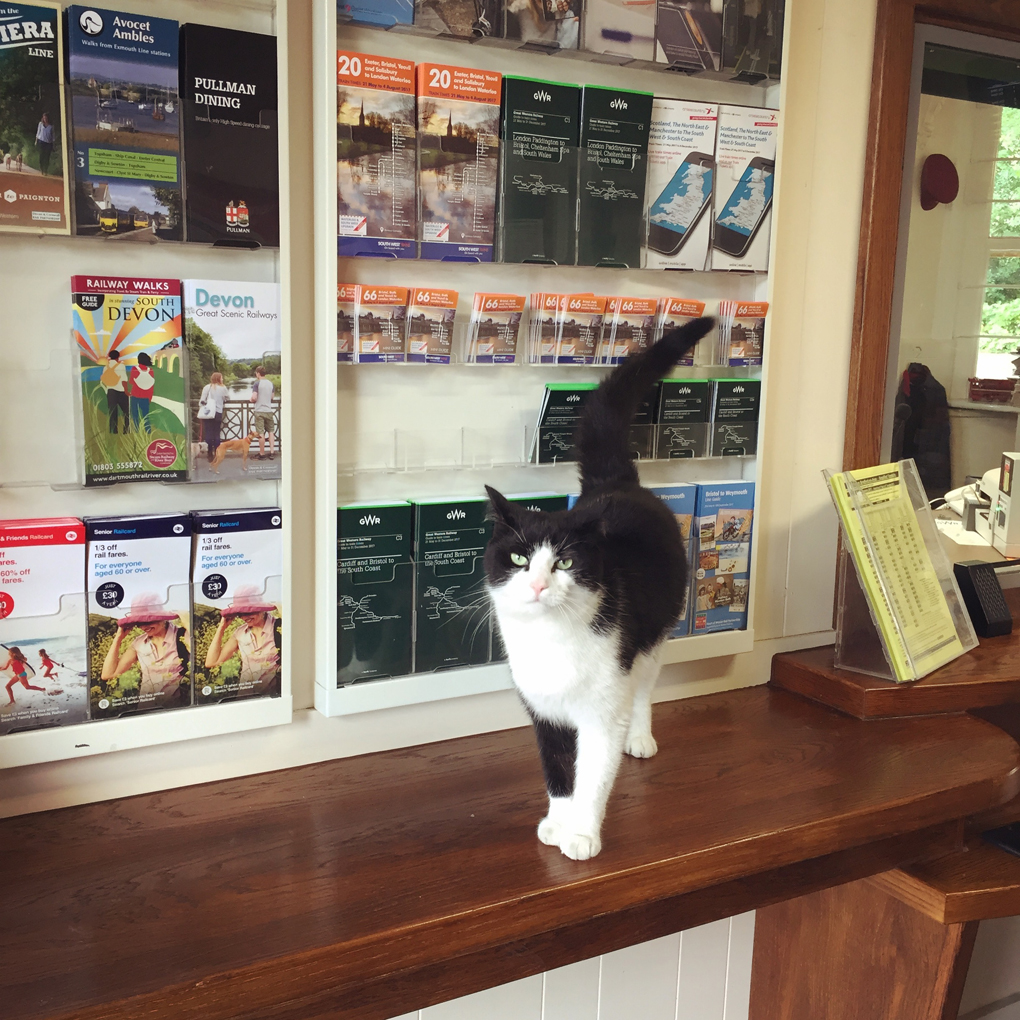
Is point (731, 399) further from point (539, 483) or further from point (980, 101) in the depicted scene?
point (980, 101)

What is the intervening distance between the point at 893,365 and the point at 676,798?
1.07 metres

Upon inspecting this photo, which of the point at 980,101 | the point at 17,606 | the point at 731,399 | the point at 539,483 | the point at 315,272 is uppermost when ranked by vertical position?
the point at 980,101

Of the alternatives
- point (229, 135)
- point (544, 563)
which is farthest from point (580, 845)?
point (229, 135)

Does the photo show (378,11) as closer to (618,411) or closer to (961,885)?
(618,411)

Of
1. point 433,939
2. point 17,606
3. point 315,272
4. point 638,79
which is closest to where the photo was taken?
point 433,939

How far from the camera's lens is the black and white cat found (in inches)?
43.4

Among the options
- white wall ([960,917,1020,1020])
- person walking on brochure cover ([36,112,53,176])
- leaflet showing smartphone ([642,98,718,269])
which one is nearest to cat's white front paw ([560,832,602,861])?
leaflet showing smartphone ([642,98,718,269])

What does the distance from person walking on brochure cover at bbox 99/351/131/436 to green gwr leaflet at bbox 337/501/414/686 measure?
326 millimetres

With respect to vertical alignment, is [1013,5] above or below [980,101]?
above

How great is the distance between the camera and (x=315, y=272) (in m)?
1.32

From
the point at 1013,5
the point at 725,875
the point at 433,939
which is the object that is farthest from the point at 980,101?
the point at 433,939

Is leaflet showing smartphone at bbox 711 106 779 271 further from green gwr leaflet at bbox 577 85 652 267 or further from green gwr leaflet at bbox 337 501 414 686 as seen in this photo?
green gwr leaflet at bbox 337 501 414 686

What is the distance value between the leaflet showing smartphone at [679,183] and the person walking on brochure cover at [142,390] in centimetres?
81

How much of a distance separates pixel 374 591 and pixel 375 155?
63cm
